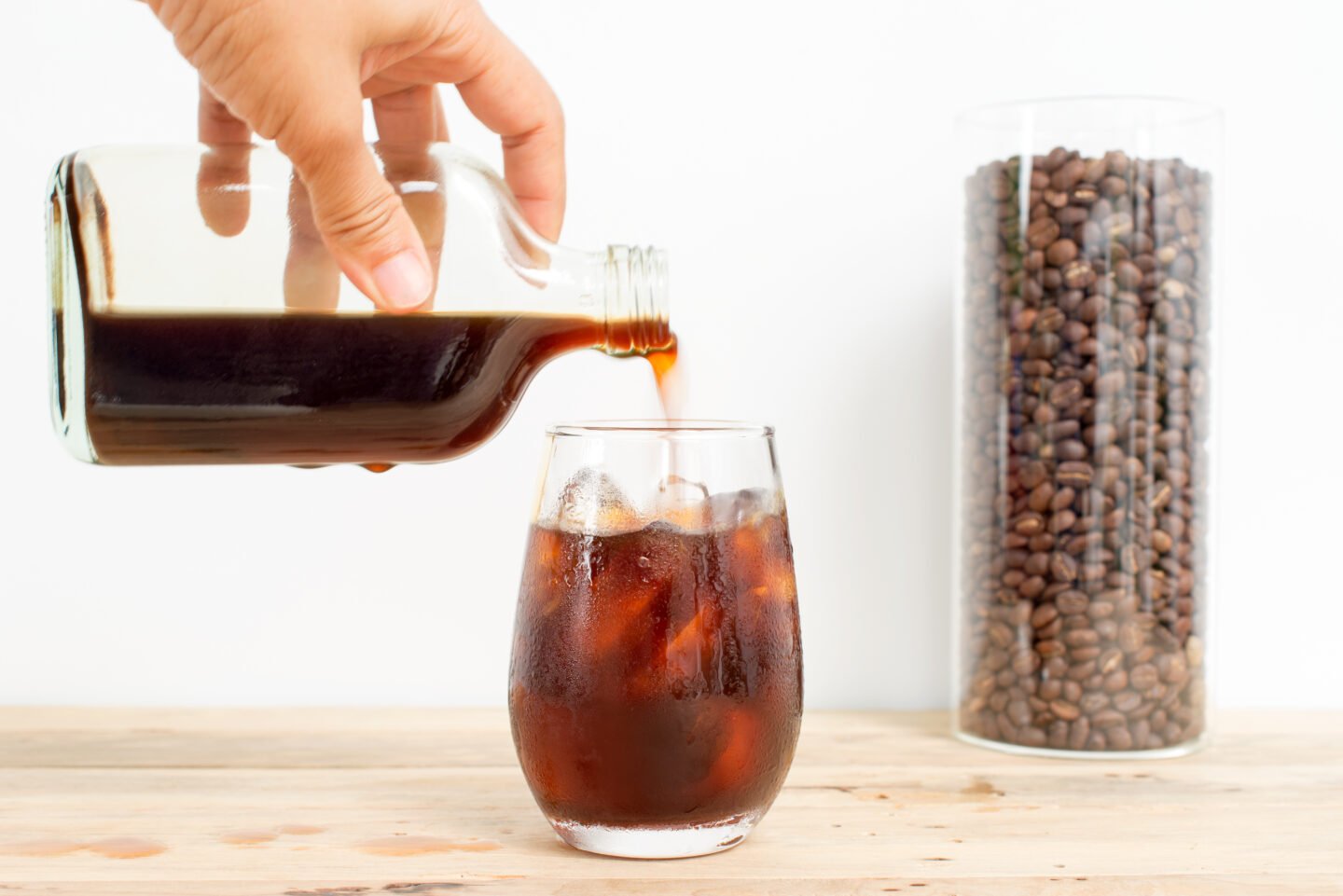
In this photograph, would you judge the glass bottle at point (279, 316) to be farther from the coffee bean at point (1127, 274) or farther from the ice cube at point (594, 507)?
the coffee bean at point (1127, 274)

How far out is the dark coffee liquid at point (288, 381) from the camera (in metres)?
0.83

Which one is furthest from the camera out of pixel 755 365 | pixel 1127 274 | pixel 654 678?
pixel 755 365

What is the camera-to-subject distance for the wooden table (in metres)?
0.77

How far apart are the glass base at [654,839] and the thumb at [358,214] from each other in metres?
0.33

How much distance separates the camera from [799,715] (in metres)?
0.84

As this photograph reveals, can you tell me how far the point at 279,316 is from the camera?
0.84m

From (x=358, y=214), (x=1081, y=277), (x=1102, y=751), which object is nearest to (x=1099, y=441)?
(x=1081, y=277)

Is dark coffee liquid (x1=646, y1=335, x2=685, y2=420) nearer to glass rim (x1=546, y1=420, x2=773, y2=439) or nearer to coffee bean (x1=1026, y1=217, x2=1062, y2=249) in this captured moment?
glass rim (x1=546, y1=420, x2=773, y2=439)

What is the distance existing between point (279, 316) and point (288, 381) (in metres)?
0.04

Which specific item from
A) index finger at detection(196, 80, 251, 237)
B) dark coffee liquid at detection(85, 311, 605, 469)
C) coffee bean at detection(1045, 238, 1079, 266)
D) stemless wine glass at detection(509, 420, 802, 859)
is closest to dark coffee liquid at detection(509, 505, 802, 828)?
stemless wine glass at detection(509, 420, 802, 859)

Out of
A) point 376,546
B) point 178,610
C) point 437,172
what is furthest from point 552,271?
point 178,610

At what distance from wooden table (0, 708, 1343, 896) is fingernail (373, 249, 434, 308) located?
1.09 feet

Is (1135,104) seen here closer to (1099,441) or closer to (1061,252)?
(1061,252)

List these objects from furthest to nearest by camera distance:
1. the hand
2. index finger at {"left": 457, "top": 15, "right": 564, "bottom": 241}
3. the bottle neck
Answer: index finger at {"left": 457, "top": 15, "right": 564, "bottom": 241}
the bottle neck
the hand
